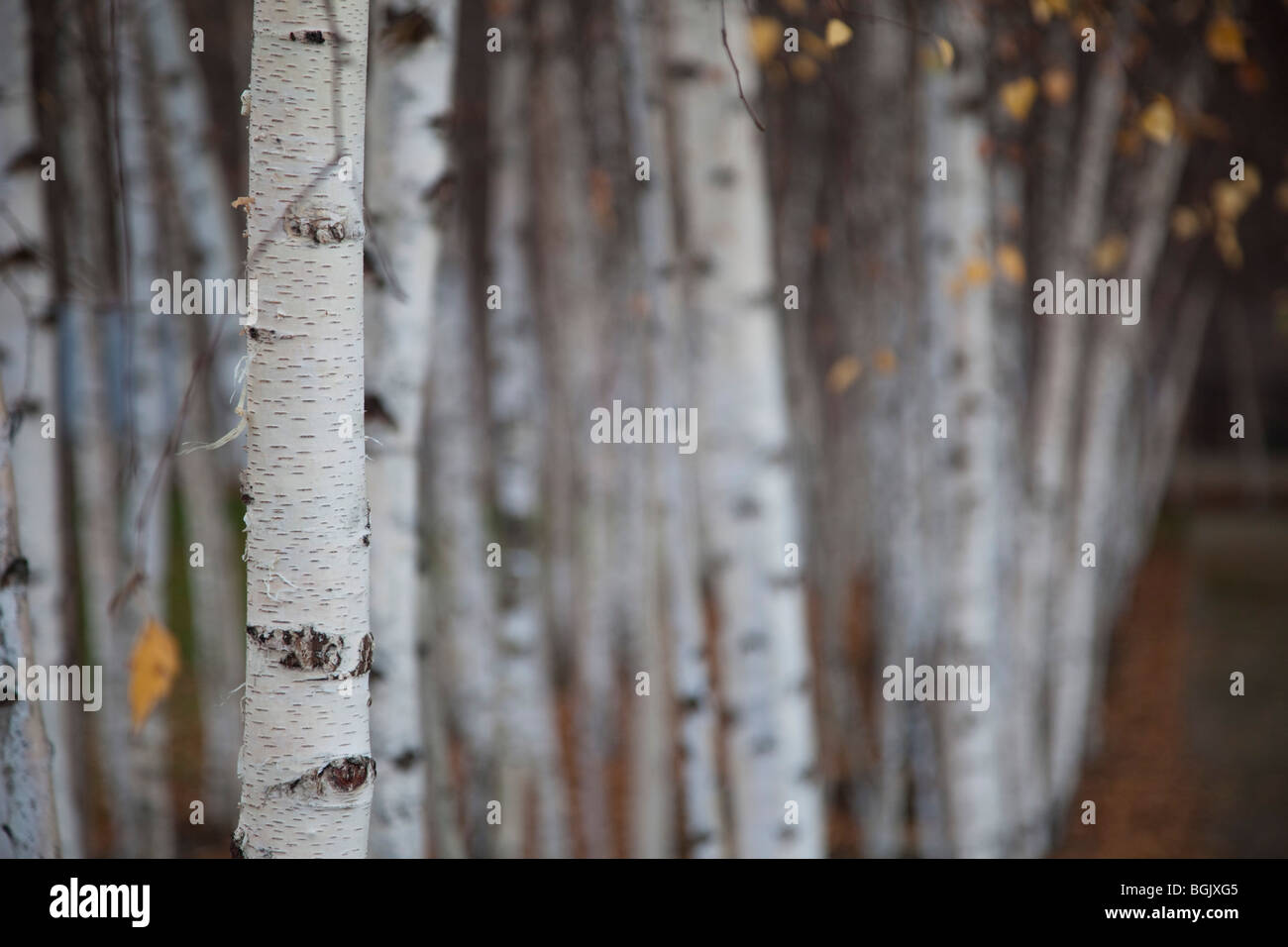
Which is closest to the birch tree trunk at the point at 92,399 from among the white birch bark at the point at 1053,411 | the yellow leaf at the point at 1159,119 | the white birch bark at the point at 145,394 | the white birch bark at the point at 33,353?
the white birch bark at the point at 145,394

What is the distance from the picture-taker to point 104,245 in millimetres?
4258

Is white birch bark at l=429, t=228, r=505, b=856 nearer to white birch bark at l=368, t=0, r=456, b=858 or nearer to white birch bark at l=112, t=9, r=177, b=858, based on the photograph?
white birch bark at l=112, t=9, r=177, b=858

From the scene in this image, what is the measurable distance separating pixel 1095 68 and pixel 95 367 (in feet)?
15.9

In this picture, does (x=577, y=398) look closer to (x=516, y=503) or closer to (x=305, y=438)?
(x=516, y=503)

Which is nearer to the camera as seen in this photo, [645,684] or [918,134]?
[645,684]

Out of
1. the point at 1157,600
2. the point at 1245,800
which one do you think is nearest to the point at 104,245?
the point at 1245,800

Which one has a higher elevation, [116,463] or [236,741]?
[116,463]

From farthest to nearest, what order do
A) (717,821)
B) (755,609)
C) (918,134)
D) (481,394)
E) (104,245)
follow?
1. (481,394)
2. (104,245)
3. (918,134)
4. (717,821)
5. (755,609)

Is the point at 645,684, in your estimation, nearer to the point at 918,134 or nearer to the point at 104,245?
the point at 918,134

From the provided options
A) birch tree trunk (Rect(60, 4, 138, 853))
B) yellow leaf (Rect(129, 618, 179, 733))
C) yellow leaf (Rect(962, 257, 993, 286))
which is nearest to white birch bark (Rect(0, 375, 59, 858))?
yellow leaf (Rect(129, 618, 179, 733))

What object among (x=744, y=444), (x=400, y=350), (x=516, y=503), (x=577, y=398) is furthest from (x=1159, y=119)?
(x=577, y=398)

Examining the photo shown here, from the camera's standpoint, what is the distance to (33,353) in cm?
223

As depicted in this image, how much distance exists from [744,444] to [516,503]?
1927 mm

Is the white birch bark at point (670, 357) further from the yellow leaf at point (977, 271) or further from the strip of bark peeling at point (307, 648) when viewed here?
the strip of bark peeling at point (307, 648)
